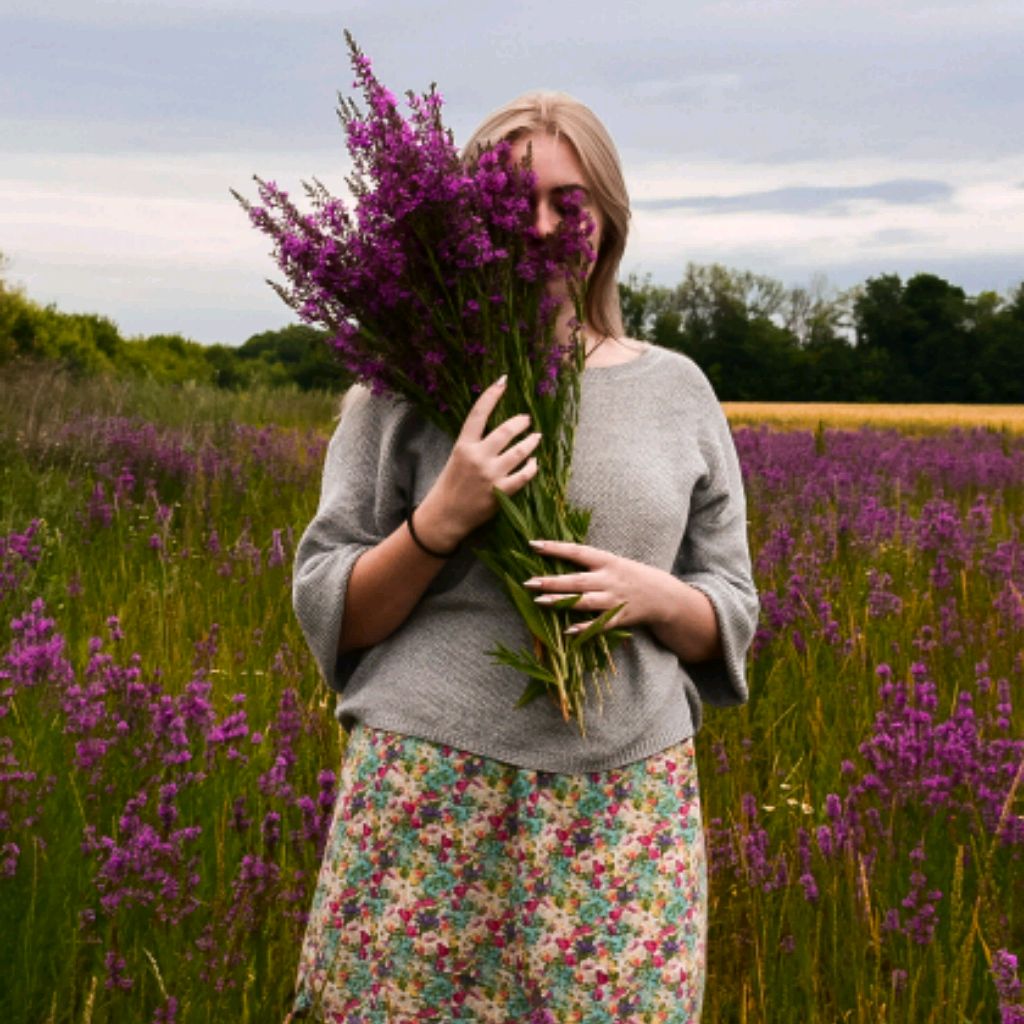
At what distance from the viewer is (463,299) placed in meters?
1.77

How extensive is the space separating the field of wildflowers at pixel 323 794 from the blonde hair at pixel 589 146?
1.01m

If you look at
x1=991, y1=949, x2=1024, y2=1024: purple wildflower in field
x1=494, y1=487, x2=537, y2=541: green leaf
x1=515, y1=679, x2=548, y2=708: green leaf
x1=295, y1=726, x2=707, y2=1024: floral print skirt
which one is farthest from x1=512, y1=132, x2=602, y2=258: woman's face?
x1=991, y1=949, x2=1024, y2=1024: purple wildflower in field

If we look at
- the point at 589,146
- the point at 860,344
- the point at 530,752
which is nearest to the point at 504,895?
the point at 530,752

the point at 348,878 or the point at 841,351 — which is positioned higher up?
the point at 841,351

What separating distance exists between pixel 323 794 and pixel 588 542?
29.5 inches

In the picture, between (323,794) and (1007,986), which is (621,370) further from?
(1007,986)

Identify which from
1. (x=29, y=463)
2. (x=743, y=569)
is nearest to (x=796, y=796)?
(x=743, y=569)

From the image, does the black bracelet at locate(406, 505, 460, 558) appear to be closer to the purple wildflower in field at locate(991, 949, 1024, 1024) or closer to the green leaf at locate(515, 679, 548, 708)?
the green leaf at locate(515, 679, 548, 708)

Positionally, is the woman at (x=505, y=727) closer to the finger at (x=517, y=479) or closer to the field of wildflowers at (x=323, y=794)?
the finger at (x=517, y=479)

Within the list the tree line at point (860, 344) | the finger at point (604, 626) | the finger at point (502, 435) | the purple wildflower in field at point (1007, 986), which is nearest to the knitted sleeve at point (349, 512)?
the finger at point (502, 435)

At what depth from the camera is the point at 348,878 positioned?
1854 millimetres

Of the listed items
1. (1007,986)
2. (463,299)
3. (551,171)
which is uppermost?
(551,171)

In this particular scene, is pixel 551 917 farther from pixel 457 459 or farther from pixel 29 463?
pixel 29 463

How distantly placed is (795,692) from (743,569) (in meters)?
1.82
